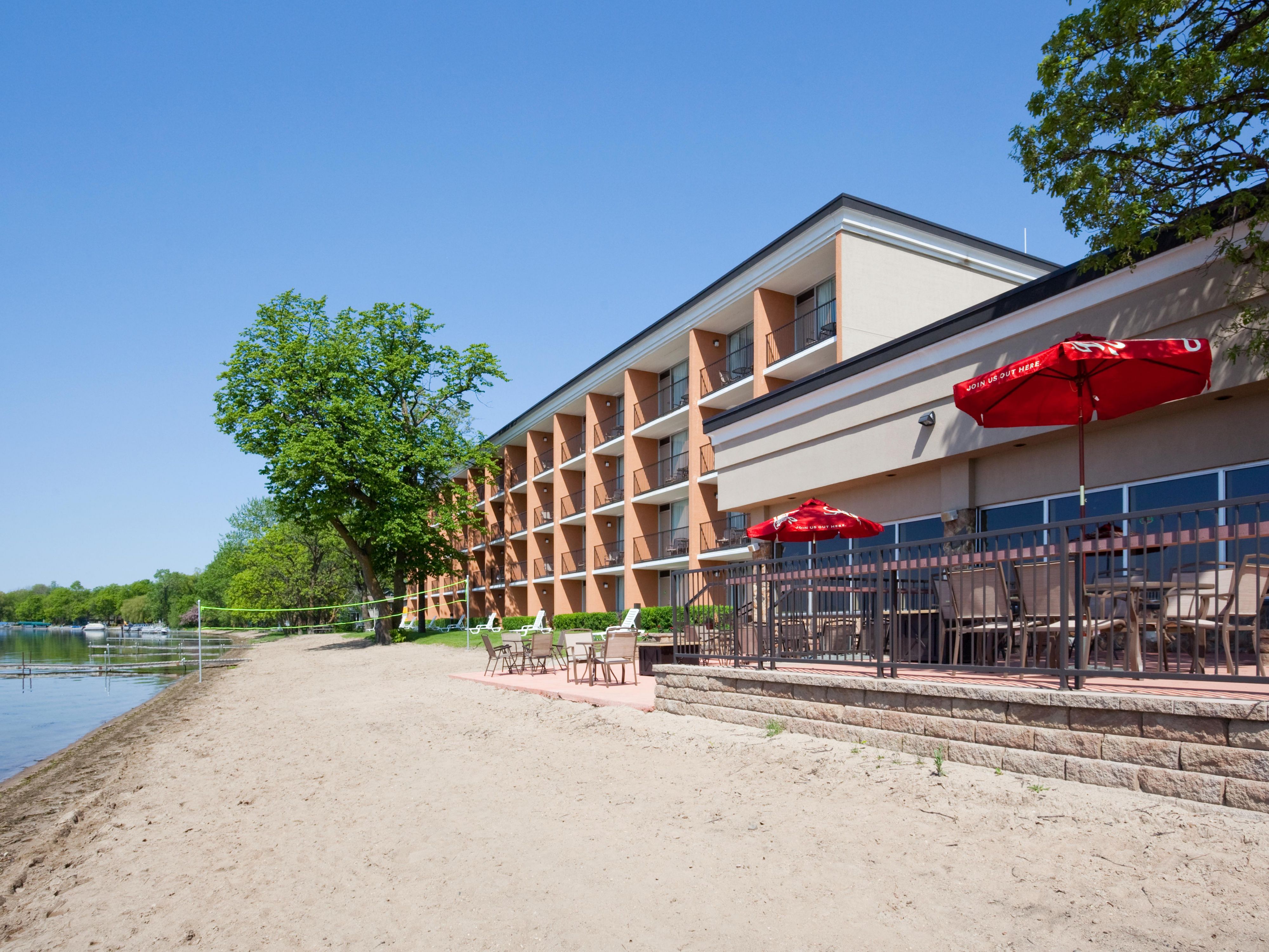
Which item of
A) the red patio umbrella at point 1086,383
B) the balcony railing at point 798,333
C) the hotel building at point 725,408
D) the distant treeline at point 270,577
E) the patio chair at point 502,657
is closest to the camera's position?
the red patio umbrella at point 1086,383

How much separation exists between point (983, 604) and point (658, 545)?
86.7ft

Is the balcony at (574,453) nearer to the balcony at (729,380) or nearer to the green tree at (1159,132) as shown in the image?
the balcony at (729,380)

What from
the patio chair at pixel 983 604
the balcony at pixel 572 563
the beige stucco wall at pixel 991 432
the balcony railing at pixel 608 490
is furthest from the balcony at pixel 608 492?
the patio chair at pixel 983 604

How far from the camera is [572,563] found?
4194cm

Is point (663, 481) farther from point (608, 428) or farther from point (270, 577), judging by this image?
point (270, 577)

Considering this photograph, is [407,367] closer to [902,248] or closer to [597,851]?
[902,248]

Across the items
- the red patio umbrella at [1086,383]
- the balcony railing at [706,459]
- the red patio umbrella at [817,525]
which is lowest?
the red patio umbrella at [817,525]

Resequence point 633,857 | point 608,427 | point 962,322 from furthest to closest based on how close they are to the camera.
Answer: point 608,427, point 962,322, point 633,857

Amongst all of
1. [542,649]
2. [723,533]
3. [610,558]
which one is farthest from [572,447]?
[542,649]

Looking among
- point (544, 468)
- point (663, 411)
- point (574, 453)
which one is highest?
point (663, 411)

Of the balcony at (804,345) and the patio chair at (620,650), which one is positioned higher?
the balcony at (804,345)

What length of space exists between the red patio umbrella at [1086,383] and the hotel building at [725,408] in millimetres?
4001

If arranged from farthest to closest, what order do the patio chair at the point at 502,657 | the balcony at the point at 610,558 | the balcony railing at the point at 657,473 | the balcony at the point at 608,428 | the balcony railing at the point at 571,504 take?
the balcony railing at the point at 571,504 → the balcony at the point at 608,428 → the balcony at the point at 610,558 → the balcony railing at the point at 657,473 → the patio chair at the point at 502,657

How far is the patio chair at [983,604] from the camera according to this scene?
24.0 feet
